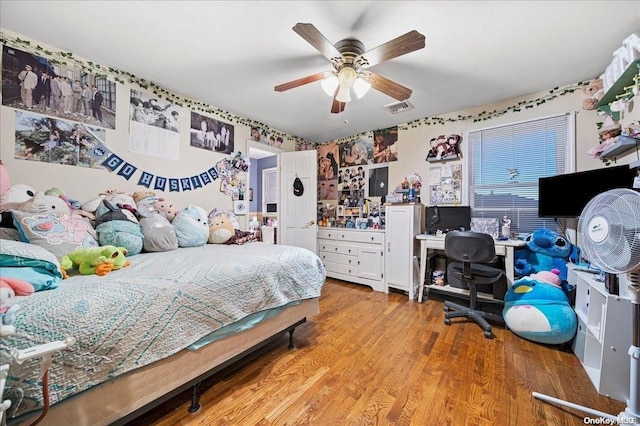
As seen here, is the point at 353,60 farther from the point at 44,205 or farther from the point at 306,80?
the point at 44,205

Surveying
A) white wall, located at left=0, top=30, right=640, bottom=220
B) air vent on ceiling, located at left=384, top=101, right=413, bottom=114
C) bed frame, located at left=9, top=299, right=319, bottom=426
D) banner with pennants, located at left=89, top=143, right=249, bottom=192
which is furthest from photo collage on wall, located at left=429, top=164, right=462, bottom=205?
bed frame, located at left=9, top=299, right=319, bottom=426

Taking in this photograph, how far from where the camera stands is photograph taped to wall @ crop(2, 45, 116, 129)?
1771 millimetres

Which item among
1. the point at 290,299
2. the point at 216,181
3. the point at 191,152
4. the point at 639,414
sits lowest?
the point at 639,414

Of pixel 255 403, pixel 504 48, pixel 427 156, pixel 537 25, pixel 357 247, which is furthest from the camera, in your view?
pixel 357 247

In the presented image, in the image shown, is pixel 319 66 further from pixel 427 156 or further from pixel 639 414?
pixel 639 414

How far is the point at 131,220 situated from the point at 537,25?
334 centimetres

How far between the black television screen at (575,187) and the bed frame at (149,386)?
9.15 feet

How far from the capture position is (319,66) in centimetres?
217

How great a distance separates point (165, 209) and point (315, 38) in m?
2.03

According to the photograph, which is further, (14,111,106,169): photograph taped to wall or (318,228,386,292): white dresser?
(318,228,386,292): white dresser

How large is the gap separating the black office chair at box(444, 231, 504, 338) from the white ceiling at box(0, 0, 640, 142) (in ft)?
5.06

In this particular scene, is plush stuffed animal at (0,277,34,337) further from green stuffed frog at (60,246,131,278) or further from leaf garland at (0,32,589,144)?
leaf garland at (0,32,589,144)

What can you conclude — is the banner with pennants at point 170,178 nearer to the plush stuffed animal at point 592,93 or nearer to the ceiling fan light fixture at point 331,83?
the ceiling fan light fixture at point 331,83

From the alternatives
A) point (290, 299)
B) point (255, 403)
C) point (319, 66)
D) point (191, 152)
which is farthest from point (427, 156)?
point (255, 403)
